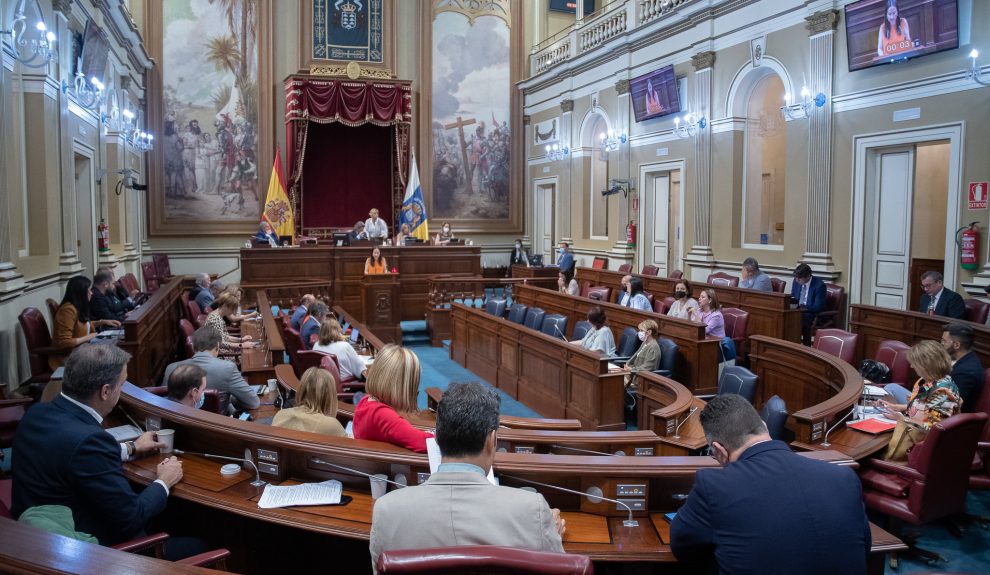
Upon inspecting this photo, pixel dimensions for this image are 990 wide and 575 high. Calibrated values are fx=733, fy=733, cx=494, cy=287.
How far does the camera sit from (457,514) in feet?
5.96

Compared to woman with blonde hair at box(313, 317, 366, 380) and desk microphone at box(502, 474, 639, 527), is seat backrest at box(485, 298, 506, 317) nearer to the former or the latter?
woman with blonde hair at box(313, 317, 366, 380)

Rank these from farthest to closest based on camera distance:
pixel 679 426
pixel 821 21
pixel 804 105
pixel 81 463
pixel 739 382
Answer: pixel 804 105 < pixel 821 21 < pixel 739 382 < pixel 679 426 < pixel 81 463

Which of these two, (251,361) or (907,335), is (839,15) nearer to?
(907,335)

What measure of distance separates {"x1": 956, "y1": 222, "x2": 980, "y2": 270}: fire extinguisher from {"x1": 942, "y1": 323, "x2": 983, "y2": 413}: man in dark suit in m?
3.71

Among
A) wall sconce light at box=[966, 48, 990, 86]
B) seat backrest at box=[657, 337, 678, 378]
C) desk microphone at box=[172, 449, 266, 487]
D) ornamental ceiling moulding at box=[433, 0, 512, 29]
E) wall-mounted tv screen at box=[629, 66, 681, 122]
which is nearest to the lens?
desk microphone at box=[172, 449, 266, 487]

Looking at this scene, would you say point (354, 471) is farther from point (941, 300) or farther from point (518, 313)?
point (518, 313)

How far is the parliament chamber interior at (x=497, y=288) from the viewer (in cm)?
245

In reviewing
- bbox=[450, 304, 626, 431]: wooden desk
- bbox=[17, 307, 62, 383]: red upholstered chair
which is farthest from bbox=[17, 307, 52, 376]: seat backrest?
bbox=[450, 304, 626, 431]: wooden desk

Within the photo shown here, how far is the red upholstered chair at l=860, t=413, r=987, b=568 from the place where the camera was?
3.80 meters

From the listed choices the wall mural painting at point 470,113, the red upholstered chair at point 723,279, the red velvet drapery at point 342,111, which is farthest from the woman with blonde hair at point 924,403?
the wall mural painting at point 470,113

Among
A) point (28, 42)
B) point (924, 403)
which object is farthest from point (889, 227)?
point (28, 42)

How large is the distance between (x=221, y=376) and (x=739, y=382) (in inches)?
141

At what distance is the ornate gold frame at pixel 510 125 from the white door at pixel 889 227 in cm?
1035

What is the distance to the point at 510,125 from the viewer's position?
18781 mm
